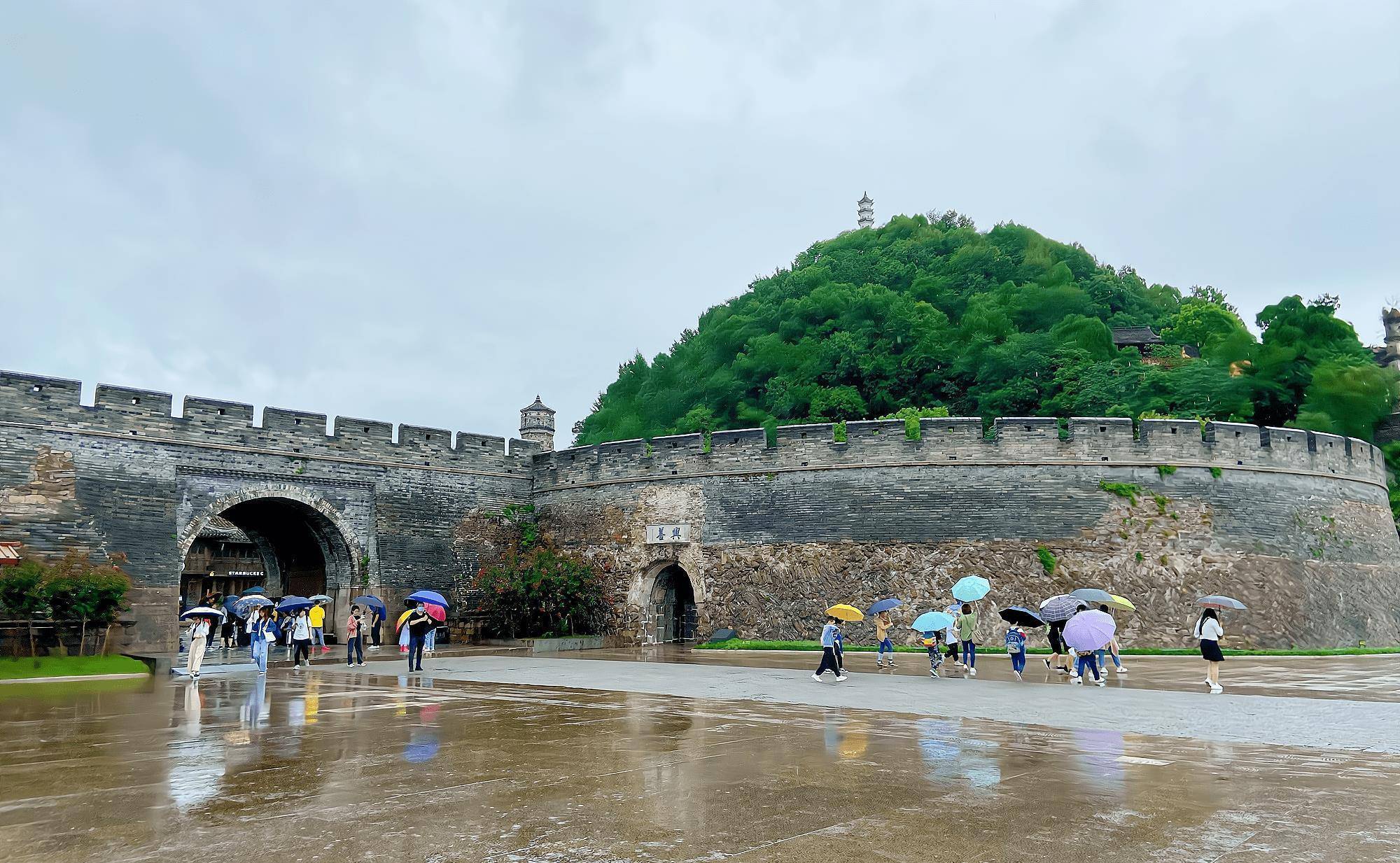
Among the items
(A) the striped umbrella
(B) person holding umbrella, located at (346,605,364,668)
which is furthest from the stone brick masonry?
(A) the striped umbrella

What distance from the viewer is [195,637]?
43.6ft

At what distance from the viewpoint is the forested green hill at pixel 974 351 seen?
31.5 meters

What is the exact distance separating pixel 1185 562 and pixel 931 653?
29.9ft

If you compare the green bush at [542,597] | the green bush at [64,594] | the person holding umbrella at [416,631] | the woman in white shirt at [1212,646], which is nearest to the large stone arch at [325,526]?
the green bush at [542,597]

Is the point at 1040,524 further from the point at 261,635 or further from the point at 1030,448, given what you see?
the point at 261,635

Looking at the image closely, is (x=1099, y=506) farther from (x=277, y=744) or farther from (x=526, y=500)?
(x=277, y=744)

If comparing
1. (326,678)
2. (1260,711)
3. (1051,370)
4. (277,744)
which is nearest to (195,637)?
(326,678)

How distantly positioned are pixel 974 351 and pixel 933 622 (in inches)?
1096

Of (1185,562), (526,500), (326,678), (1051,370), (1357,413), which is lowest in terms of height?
(326,678)

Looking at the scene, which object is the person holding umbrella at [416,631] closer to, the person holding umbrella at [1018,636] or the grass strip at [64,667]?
the grass strip at [64,667]

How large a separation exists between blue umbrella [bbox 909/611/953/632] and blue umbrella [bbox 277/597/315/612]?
1033 cm

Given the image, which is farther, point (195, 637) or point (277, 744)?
point (195, 637)

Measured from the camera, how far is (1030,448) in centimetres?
2066

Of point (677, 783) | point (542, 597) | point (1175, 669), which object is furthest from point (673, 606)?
point (677, 783)
